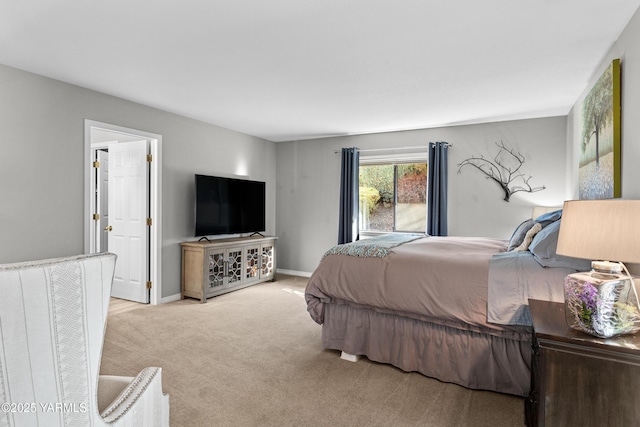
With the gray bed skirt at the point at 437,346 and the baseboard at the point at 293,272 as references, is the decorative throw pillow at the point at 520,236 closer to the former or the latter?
the gray bed skirt at the point at 437,346

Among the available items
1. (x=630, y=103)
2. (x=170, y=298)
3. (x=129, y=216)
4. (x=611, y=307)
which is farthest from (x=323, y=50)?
(x=170, y=298)

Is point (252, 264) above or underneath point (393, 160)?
underneath

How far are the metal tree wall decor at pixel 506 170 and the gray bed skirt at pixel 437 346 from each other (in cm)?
297

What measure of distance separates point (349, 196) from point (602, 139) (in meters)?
3.51

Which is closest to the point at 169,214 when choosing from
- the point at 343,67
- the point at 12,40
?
the point at 12,40

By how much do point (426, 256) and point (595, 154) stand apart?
1.71m

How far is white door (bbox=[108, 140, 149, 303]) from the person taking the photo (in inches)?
177

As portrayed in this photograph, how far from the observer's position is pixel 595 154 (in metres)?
2.88

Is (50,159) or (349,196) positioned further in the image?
(349,196)

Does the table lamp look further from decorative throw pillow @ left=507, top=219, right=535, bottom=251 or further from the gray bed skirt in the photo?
decorative throw pillow @ left=507, top=219, right=535, bottom=251

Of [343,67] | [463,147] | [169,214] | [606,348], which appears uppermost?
[343,67]

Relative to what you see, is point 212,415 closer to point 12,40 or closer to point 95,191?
point 12,40

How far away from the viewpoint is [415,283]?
254 centimetres

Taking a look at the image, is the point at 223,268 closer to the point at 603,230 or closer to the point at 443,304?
the point at 443,304
